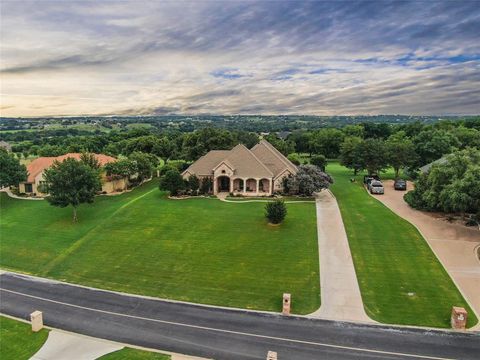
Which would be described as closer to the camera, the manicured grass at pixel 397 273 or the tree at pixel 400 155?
the manicured grass at pixel 397 273

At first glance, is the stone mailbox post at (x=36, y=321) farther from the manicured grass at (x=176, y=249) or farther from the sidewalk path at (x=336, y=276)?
the sidewalk path at (x=336, y=276)

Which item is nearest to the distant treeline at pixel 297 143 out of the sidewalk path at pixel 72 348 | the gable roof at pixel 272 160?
the gable roof at pixel 272 160

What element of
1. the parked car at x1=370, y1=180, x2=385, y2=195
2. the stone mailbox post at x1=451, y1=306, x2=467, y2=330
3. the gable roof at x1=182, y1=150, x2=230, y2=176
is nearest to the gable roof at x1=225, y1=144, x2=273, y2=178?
the gable roof at x1=182, y1=150, x2=230, y2=176

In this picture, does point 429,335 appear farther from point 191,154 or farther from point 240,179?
point 191,154

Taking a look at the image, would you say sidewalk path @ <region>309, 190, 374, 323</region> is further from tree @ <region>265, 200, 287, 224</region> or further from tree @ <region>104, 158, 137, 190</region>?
tree @ <region>104, 158, 137, 190</region>

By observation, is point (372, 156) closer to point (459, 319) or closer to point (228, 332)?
point (459, 319)

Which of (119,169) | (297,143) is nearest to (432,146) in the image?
(297,143)
